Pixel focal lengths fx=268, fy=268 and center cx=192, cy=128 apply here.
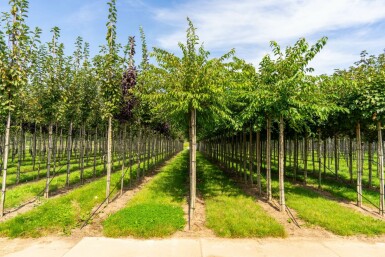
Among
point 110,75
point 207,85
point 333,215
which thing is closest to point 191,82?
point 207,85

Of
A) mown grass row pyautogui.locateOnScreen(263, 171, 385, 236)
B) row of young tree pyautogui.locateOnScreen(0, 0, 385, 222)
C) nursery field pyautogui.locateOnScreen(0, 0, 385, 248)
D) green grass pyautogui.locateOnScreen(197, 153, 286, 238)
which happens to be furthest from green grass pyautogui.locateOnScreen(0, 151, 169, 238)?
mown grass row pyautogui.locateOnScreen(263, 171, 385, 236)

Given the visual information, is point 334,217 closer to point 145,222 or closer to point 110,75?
point 145,222

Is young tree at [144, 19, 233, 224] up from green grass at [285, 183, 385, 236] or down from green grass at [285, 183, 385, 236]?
up

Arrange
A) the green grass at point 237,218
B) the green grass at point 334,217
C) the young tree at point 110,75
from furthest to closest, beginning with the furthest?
the young tree at point 110,75 < the green grass at point 334,217 < the green grass at point 237,218

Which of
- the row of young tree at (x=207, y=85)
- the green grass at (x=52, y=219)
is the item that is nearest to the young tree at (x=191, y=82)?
the row of young tree at (x=207, y=85)

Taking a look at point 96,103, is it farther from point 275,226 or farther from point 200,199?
point 275,226

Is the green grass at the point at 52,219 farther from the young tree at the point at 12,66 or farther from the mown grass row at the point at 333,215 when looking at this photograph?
the mown grass row at the point at 333,215

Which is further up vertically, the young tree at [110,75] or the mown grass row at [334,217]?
the young tree at [110,75]

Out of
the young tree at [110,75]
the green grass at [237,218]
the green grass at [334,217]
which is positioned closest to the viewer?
the green grass at [237,218]

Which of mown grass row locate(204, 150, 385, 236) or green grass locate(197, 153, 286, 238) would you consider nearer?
green grass locate(197, 153, 286, 238)

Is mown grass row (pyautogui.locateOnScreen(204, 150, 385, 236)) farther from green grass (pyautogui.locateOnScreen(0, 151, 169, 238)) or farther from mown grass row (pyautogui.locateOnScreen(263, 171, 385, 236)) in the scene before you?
green grass (pyautogui.locateOnScreen(0, 151, 169, 238))

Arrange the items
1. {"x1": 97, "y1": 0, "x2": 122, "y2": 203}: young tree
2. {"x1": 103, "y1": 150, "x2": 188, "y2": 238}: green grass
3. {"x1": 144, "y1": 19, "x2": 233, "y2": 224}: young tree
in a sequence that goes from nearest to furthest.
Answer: {"x1": 103, "y1": 150, "x2": 188, "y2": 238}: green grass < {"x1": 144, "y1": 19, "x2": 233, "y2": 224}: young tree < {"x1": 97, "y1": 0, "x2": 122, "y2": 203}: young tree

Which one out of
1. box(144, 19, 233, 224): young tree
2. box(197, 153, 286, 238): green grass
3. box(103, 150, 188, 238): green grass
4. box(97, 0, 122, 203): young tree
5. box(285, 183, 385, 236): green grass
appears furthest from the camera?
box(97, 0, 122, 203): young tree

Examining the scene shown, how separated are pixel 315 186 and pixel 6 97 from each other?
708 inches
